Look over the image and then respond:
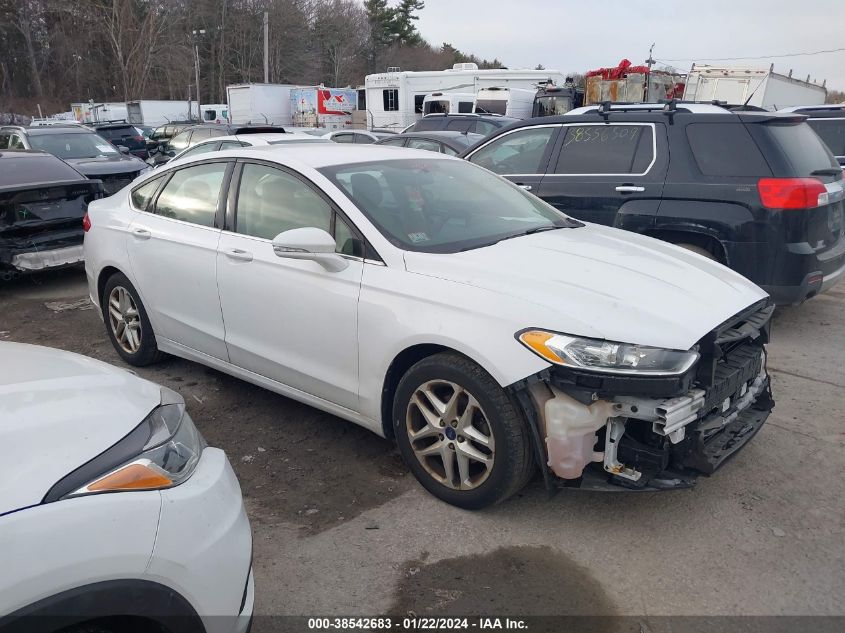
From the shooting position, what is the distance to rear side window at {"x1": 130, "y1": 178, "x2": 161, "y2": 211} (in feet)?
15.6

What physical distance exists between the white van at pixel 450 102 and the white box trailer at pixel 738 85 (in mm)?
6749

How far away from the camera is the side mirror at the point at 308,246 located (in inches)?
127

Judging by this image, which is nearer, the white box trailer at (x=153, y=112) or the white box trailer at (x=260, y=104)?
the white box trailer at (x=260, y=104)

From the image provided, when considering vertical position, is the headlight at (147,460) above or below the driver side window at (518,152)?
below

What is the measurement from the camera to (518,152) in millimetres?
6672

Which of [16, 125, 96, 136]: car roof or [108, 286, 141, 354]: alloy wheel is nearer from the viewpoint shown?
[108, 286, 141, 354]: alloy wheel

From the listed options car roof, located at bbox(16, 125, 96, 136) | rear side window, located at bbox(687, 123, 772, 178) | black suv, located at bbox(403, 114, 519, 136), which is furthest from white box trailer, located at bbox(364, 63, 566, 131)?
rear side window, located at bbox(687, 123, 772, 178)

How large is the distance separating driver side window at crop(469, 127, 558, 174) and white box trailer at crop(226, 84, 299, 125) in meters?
25.1

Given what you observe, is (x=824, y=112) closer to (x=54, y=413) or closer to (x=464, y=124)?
(x=464, y=124)

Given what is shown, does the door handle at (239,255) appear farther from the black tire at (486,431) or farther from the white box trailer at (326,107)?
the white box trailer at (326,107)

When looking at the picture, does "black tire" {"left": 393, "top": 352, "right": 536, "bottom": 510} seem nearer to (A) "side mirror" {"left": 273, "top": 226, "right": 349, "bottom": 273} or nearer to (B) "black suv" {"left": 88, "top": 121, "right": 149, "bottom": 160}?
(A) "side mirror" {"left": 273, "top": 226, "right": 349, "bottom": 273}

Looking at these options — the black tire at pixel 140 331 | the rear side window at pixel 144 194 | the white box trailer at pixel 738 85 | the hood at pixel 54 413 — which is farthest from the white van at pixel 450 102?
the hood at pixel 54 413

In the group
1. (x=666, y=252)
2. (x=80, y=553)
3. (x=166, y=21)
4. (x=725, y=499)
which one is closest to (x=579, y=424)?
(x=725, y=499)

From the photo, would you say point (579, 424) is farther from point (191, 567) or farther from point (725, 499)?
point (191, 567)
